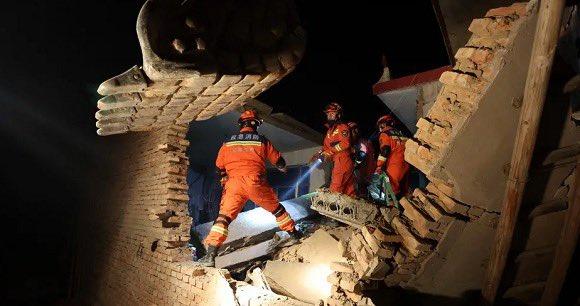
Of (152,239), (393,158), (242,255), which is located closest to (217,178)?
(152,239)

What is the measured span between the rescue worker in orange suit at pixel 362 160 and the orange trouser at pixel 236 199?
95.5 inches

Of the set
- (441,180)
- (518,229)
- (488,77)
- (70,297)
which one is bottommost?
(70,297)

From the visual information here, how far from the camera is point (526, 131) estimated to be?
241cm

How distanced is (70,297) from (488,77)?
38.0 feet

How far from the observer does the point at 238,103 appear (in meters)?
4.19

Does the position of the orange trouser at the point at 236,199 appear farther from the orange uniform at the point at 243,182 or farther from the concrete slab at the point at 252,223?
the concrete slab at the point at 252,223

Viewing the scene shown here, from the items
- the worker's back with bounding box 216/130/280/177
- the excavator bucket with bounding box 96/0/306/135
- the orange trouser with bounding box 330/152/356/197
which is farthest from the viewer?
the orange trouser with bounding box 330/152/356/197

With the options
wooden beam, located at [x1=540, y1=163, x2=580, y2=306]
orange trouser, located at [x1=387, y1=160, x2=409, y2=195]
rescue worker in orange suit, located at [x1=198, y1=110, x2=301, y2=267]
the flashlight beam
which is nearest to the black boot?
rescue worker in orange suit, located at [x1=198, y1=110, x2=301, y2=267]

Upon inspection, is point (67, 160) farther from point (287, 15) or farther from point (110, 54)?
point (287, 15)

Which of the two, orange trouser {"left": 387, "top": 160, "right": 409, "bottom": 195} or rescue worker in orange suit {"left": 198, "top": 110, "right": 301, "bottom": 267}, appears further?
orange trouser {"left": 387, "top": 160, "right": 409, "bottom": 195}

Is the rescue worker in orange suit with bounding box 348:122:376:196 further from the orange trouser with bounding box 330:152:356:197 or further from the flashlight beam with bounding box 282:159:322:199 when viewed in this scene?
the flashlight beam with bounding box 282:159:322:199

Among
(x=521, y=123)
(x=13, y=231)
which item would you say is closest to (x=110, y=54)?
(x=521, y=123)

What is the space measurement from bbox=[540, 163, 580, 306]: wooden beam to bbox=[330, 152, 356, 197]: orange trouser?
328 centimetres

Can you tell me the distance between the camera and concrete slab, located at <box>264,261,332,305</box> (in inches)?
154
